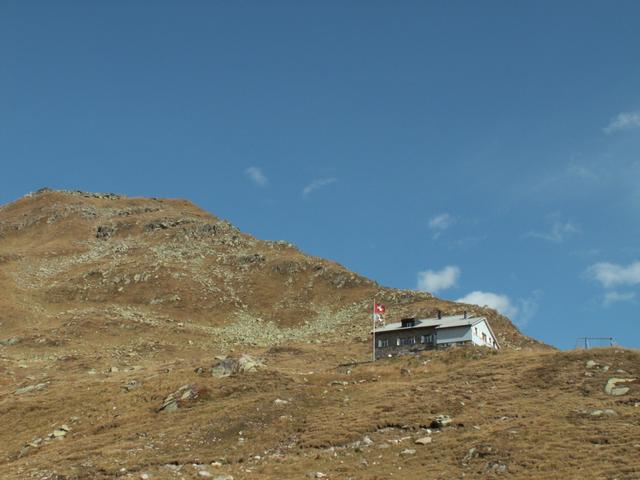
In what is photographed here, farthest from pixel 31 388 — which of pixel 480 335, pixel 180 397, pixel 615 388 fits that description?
pixel 615 388

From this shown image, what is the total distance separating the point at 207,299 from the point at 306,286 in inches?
803

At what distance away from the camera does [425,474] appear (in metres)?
33.2

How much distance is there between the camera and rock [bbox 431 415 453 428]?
41375 mm

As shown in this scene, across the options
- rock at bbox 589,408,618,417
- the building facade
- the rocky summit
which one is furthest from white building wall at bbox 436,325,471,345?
rock at bbox 589,408,618,417

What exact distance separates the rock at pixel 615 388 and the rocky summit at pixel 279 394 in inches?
7.1

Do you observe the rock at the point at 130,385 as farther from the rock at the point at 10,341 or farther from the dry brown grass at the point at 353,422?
the rock at the point at 10,341

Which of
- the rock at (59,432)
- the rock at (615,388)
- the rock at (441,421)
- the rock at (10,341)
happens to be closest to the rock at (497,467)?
the rock at (441,421)

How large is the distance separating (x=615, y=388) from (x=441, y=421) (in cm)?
1383

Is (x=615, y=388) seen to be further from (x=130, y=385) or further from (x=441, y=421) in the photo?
(x=130, y=385)

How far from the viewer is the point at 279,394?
5291 centimetres

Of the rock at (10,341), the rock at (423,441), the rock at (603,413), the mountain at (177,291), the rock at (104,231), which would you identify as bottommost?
the rock at (423,441)

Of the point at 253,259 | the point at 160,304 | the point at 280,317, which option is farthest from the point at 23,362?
the point at 253,259

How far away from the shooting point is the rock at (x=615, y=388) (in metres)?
45.0

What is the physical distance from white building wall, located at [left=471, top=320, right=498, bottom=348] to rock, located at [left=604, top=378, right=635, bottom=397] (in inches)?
1035
